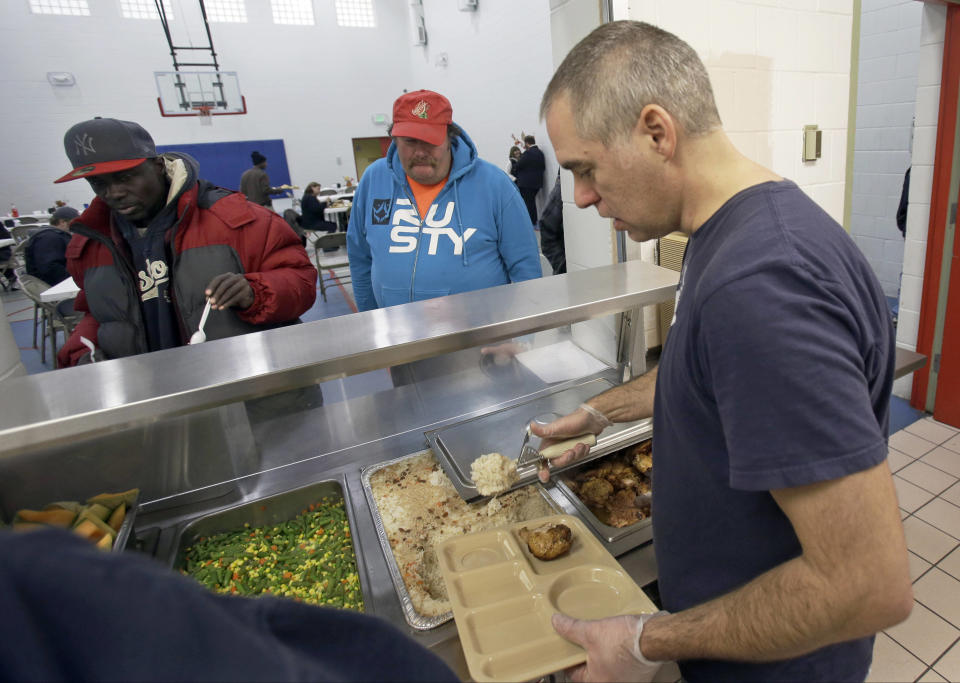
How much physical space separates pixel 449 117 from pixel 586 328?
1.14 m

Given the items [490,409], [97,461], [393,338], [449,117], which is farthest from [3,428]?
[449,117]

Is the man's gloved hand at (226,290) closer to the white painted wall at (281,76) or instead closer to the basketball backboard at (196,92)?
the white painted wall at (281,76)

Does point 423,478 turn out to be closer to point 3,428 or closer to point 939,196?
point 3,428

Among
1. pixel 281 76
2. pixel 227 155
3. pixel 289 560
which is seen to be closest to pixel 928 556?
pixel 289 560

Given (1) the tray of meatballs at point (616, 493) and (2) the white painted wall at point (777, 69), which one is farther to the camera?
(2) the white painted wall at point (777, 69)

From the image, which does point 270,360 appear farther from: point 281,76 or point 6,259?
point 281,76

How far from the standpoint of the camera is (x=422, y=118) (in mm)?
2240

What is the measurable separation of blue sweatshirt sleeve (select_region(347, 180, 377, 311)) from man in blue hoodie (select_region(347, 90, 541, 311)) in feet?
0.31

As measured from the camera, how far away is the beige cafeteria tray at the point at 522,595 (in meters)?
1.01

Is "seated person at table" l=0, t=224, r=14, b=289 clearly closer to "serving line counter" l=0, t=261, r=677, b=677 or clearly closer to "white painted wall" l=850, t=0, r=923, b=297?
"serving line counter" l=0, t=261, r=677, b=677

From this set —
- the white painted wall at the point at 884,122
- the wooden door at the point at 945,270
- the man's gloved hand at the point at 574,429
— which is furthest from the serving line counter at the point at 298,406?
the white painted wall at the point at 884,122

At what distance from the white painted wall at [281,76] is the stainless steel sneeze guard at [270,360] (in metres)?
8.03

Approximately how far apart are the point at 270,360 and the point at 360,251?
1645 mm

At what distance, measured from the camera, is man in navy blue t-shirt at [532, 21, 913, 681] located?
0.66 metres
